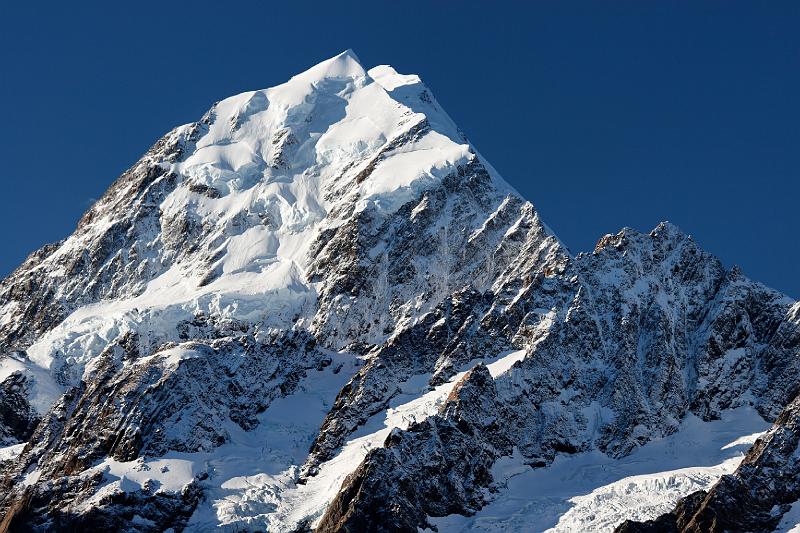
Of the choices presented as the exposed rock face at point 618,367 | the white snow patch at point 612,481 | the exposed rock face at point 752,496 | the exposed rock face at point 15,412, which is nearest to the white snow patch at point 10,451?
the exposed rock face at point 15,412

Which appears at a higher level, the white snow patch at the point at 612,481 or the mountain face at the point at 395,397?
the mountain face at the point at 395,397

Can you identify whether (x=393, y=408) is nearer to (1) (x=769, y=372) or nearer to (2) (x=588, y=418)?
(2) (x=588, y=418)

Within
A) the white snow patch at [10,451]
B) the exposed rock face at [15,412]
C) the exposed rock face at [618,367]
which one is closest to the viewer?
the exposed rock face at [618,367]

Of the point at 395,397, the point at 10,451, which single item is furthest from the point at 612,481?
the point at 10,451

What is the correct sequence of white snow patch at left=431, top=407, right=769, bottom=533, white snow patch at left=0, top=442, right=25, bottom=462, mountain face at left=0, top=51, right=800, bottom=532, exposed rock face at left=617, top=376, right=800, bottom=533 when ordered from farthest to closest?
white snow patch at left=0, top=442, right=25, bottom=462 < mountain face at left=0, top=51, right=800, bottom=532 < white snow patch at left=431, top=407, right=769, bottom=533 < exposed rock face at left=617, top=376, right=800, bottom=533

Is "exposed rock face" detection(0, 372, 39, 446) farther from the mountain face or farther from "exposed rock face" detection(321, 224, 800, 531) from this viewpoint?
"exposed rock face" detection(321, 224, 800, 531)

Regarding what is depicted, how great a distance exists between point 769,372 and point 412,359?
42458mm

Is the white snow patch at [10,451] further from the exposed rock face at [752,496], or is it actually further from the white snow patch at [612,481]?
the exposed rock face at [752,496]

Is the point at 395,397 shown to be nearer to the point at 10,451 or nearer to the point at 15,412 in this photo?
the point at 10,451

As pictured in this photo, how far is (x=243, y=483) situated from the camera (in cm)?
16912

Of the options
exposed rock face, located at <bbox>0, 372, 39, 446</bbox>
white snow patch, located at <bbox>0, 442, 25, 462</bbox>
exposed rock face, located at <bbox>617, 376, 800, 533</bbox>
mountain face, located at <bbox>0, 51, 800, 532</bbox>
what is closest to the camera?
exposed rock face, located at <bbox>617, 376, 800, 533</bbox>

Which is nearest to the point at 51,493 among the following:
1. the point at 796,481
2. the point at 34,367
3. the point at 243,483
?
the point at 243,483

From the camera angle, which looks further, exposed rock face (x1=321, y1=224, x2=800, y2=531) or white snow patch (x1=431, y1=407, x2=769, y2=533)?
exposed rock face (x1=321, y1=224, x2=800, y2=531)

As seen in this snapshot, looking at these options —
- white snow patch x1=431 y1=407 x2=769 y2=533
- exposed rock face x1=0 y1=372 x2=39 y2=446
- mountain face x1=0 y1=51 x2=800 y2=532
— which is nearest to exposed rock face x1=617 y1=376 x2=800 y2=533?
mountain face x1=0 y1=51 x2=800 y2=532
